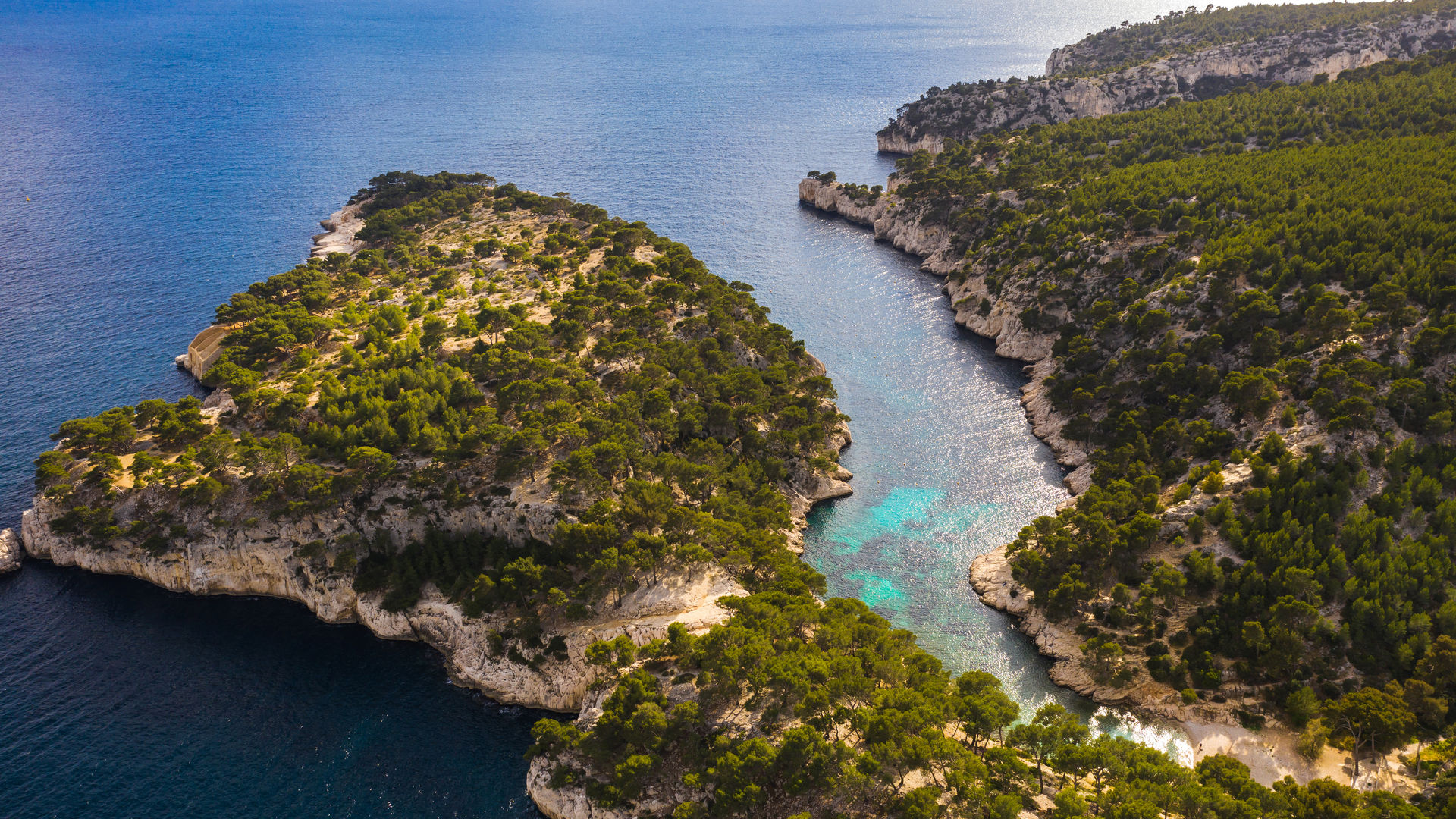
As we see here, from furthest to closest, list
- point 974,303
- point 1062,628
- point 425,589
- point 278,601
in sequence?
1. point 974,303
2. point 278,601
3. point 425,589
4. point 1062,628

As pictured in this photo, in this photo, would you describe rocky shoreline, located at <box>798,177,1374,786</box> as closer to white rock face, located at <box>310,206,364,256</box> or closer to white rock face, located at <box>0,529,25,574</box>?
white rock face, located at <box>0,529,25,574</box>

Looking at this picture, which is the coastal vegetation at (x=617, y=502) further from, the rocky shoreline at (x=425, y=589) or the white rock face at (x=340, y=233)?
the white rock face at (x=340, y=233)

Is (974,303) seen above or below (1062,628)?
above

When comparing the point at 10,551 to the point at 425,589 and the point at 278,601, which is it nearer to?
the point at 278,601

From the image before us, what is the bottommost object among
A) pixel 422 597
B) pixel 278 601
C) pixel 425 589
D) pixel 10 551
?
pixel 278 601

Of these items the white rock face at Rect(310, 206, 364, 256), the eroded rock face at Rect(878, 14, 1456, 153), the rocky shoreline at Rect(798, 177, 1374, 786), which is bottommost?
the rocky shoreline at Rect(798, 177, 1374, 786)

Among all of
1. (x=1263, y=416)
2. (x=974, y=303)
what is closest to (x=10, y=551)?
(x=974, y=303)

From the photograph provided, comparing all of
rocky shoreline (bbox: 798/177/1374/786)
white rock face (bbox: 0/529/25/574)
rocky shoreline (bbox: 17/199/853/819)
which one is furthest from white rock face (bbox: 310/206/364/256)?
rocky shoreline (bbox: 798/177/1374/786)
